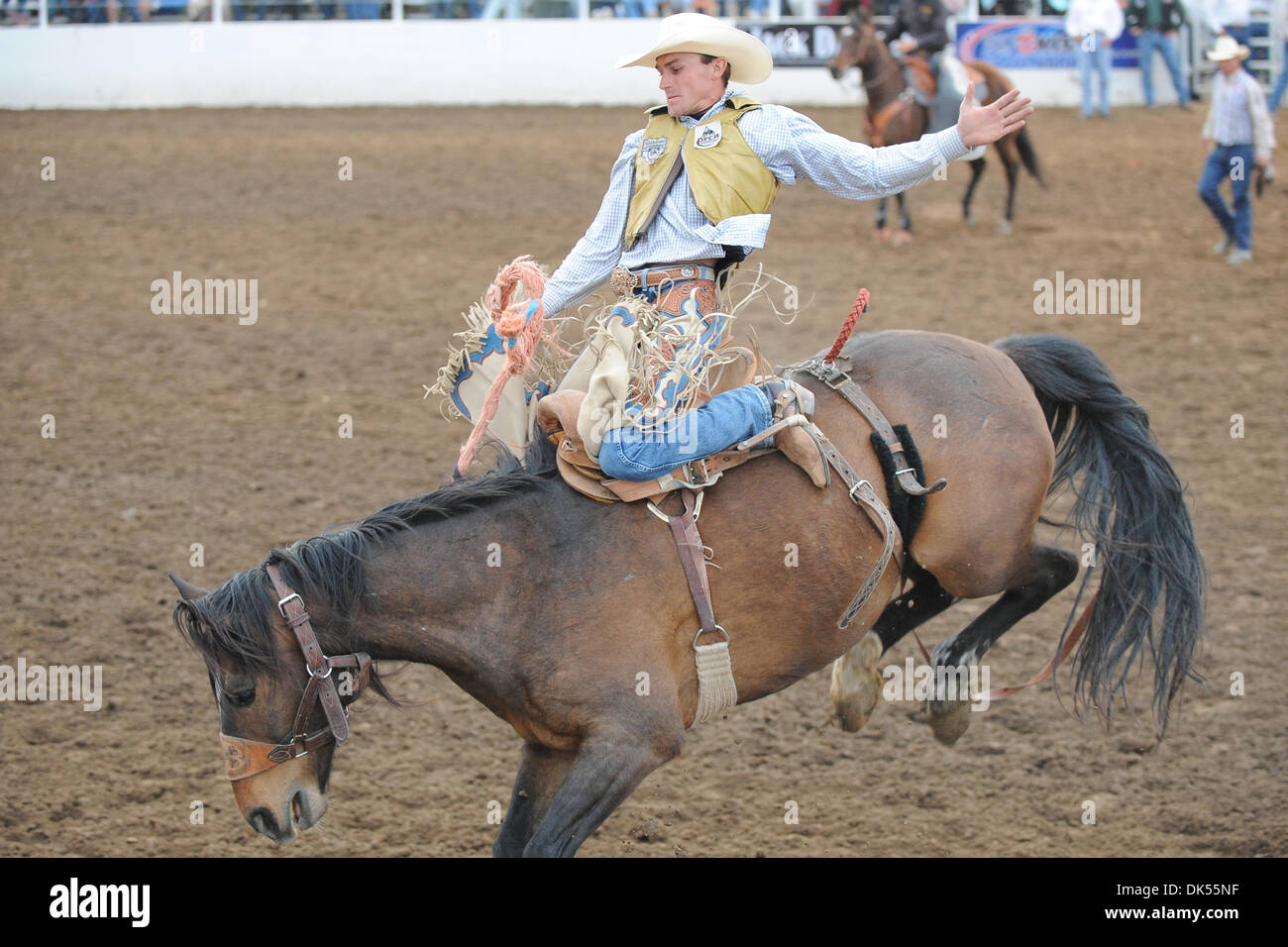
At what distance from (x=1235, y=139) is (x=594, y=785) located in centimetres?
1050

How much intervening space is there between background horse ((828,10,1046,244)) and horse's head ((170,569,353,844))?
10156 millimetres

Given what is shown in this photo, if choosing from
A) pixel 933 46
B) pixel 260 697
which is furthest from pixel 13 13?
pixel 260 697

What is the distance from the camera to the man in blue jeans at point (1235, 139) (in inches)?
445

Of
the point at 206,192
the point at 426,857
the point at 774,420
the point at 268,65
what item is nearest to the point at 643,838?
the point at 426,857

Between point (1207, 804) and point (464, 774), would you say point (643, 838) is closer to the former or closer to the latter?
point (464, 774)

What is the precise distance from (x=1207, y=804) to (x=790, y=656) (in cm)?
192

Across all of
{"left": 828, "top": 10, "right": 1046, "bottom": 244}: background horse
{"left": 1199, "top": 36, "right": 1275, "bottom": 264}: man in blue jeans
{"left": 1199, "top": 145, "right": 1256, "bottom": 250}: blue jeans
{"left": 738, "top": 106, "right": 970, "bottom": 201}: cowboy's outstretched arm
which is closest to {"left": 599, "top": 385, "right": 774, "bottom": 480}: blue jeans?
{"left": 738, "top": 106, "right": 970, "bottom": 201}: cowboy's outstretched arm

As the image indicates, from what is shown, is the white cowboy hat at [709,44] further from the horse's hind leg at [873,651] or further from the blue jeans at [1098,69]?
the blue jeans at [1098,69]

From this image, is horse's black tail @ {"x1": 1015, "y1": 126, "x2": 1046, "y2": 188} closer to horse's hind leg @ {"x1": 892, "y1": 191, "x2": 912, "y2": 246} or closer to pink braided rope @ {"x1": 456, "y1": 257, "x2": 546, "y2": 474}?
horse's hind leg @ {"x1": 892, "y1": 191, "x2": 912, "y2": 246}

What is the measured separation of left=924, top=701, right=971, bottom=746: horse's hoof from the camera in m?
4.30

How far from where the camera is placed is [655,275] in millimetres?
3670

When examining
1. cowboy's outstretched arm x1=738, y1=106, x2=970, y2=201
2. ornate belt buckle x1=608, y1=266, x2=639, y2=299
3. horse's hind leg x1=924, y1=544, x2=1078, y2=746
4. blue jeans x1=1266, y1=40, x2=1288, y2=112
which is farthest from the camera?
blue jeans x1=1266, y1=40, x2=1288, y2=112

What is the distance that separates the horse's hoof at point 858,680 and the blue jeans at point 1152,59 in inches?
695

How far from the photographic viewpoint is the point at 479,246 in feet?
39.9
